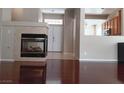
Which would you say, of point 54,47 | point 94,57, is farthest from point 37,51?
point 54,47

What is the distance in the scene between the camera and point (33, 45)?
5.77 meters

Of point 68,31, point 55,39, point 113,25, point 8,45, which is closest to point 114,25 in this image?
point 113,25

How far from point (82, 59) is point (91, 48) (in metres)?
0.51

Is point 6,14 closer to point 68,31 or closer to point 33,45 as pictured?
point 33,45

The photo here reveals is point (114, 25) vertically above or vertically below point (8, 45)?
above

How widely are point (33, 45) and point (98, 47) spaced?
91.0 inches

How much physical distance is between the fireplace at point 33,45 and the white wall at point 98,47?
54.3 inches

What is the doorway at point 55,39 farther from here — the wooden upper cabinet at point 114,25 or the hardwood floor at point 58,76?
the hardwood floor at point 58,76

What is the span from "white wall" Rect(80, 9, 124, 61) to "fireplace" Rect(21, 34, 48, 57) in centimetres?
138

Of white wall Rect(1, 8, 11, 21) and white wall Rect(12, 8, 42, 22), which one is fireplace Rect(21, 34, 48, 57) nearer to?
white wall Rect(1, 8, 11, 21)

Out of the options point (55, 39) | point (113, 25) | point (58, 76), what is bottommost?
point (58, 76)

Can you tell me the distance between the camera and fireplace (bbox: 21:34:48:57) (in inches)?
224
